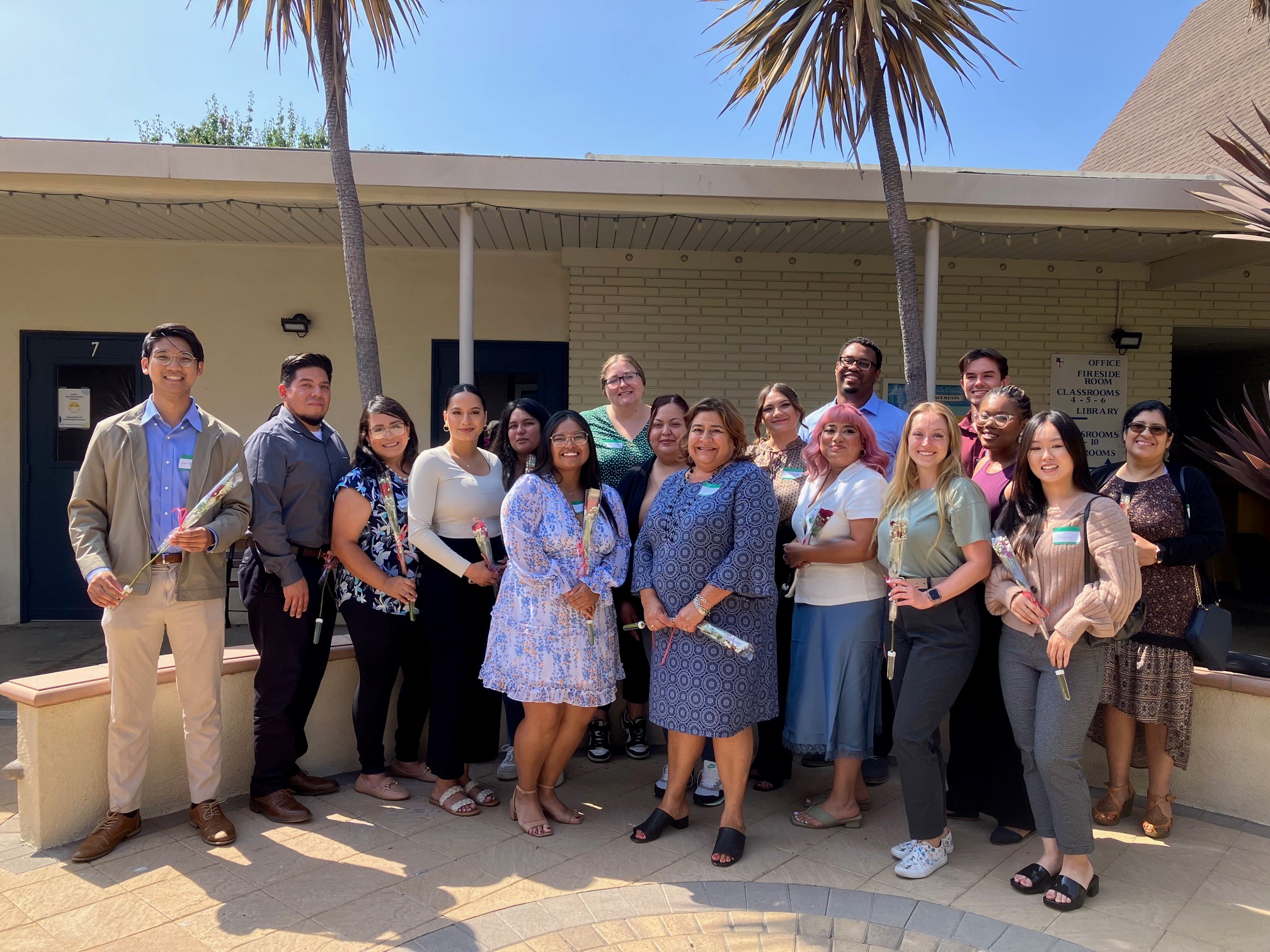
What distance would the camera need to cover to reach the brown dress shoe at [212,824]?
323cm

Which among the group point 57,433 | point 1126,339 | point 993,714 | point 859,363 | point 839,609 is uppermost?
point 1126,339

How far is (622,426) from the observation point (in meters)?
4.11

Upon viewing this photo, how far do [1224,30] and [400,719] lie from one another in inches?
630

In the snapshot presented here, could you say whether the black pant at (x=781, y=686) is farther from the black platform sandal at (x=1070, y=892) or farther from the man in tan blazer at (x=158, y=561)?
the man in tan blazer at (x=158, y=561)

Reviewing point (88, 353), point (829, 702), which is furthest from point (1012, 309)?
point (88, 353)

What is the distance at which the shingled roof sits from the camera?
10641 mm

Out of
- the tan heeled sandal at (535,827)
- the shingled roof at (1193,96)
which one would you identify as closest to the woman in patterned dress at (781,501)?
the tan heeled sandal at (535,827)

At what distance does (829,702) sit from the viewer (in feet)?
11.1

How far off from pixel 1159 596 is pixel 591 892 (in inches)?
97.0

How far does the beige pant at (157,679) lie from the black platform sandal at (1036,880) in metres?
3.05

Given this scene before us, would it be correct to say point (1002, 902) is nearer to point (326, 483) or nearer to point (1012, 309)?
point (326, 483)

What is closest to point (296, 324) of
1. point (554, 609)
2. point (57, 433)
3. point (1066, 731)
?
point (57, 433)

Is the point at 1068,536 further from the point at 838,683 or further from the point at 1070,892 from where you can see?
the point at 1070,892

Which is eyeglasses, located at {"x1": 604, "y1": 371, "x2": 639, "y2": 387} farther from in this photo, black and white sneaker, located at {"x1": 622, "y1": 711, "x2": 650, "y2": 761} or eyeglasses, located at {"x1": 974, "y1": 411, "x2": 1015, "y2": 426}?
black and white sneaker, located at {"x1": 622, "y1": 711, "x2": 650, "y2": 761}
